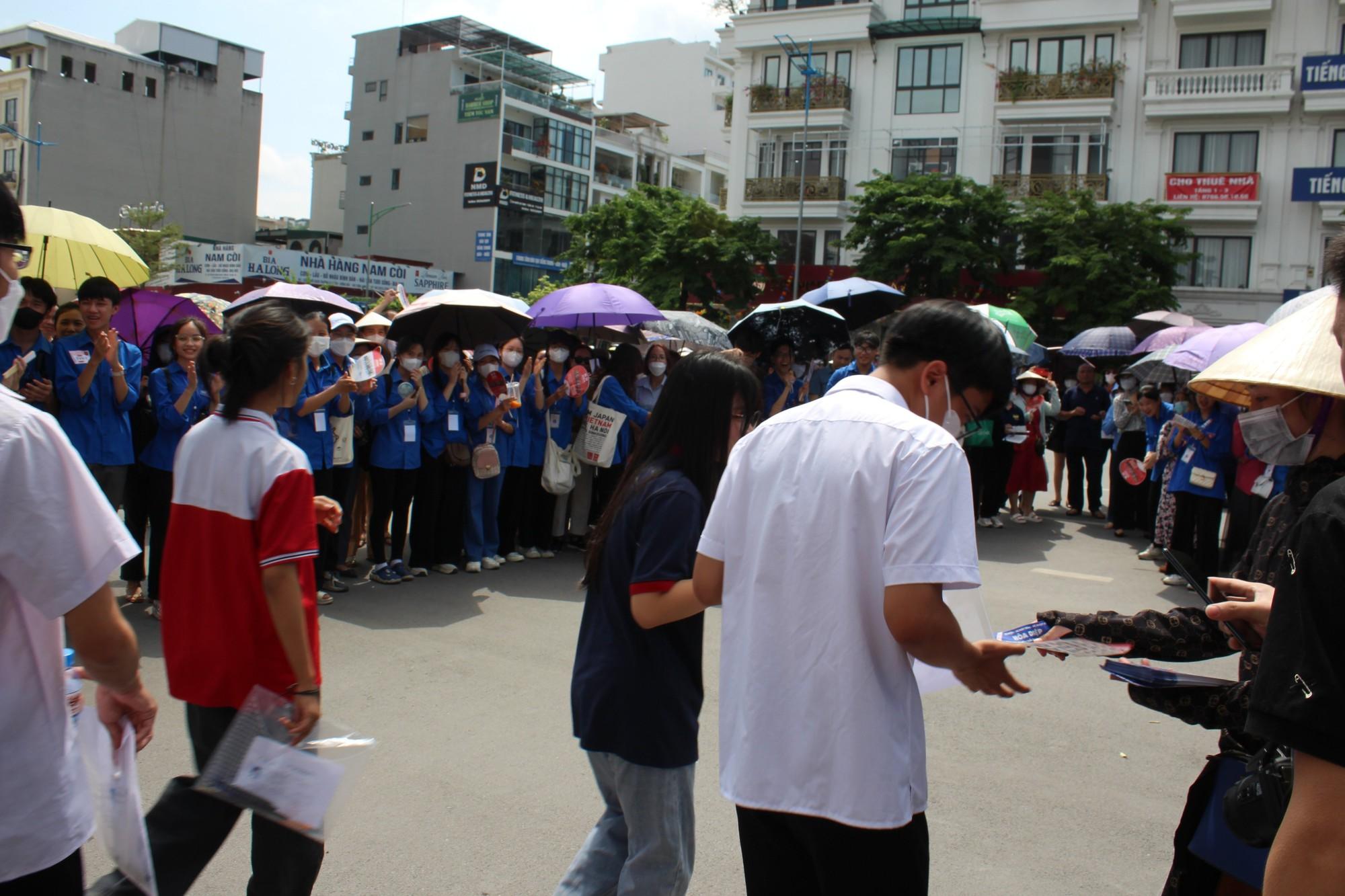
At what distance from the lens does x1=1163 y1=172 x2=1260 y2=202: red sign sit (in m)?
31.4

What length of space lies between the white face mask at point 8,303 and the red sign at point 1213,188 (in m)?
35.4

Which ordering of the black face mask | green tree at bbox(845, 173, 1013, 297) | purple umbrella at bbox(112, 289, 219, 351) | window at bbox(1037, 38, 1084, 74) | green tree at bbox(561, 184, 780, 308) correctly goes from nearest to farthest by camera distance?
the black face mask
purple umbrella at bbox(112, 289, 219, 351)
green tree at bbox(845, 173, 1013, 297)
green tree at bbox(561, 184, 780, 308)
window at bbox(1037, 38, 1084, 74)

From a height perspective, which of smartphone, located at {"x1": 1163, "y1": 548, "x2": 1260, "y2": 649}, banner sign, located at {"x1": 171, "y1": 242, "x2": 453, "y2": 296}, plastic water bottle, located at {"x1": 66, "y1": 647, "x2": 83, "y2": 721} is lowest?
plastic water bottle, located at {"x1": 66, "y1": 647, "x2": 83, "y2": 721}

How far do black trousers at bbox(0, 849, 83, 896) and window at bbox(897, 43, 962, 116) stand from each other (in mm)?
38315

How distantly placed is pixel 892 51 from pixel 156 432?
35.6 metres

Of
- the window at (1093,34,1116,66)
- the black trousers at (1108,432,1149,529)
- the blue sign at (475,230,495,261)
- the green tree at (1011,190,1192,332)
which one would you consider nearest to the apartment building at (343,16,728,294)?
the blue sign at (475,230,495,261)

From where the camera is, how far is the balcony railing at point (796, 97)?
124ft

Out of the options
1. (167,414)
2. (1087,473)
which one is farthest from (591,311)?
(1087,473)

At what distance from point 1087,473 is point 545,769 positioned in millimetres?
10948

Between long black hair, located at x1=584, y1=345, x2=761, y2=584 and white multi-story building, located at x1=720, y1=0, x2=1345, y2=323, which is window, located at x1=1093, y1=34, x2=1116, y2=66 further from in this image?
long black hair, located at x1=584, y1=345, x2=761, y2=584

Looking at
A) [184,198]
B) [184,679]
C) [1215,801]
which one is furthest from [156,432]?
[184,198]

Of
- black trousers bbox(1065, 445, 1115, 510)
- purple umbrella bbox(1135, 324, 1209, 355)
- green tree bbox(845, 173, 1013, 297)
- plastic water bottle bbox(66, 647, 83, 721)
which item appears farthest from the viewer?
green tree bbox(845, 173, 1013, 297)

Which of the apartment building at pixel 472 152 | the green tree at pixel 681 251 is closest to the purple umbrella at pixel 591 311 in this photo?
the green tree at pixel 681 251

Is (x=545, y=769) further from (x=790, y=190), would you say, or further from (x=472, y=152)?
(x=472, y=152)
